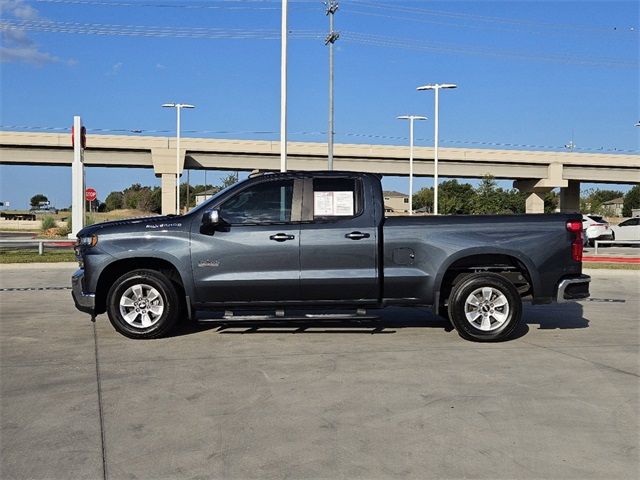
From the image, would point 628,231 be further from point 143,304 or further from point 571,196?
point 143,304

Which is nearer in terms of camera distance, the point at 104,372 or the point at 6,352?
the point at 104,372

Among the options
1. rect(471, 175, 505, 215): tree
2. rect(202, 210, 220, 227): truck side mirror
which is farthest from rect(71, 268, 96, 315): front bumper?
rect(471, 175, 505, 215): tree

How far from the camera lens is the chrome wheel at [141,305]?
7.52 metres

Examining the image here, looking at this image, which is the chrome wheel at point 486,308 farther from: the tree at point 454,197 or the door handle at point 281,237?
the tree at point 454,197

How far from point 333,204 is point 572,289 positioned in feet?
9.84

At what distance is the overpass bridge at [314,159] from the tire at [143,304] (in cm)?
4682

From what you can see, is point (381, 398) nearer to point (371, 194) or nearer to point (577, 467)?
point (577, 467)

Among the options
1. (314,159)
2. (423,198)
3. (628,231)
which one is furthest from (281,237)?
(423,198)

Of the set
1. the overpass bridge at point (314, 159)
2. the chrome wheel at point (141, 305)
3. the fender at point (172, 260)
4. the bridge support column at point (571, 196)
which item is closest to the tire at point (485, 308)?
the fender at point (172, 260)

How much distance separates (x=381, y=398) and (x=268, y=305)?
8.51 feet

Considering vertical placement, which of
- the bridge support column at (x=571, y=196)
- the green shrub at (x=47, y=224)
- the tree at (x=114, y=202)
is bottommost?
the green shrub at (x=47, y=224)

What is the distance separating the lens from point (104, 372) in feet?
19.8

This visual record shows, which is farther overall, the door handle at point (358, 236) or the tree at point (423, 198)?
the tree at point (423, 198)

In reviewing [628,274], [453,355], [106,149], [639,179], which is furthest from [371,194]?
[639,179]
